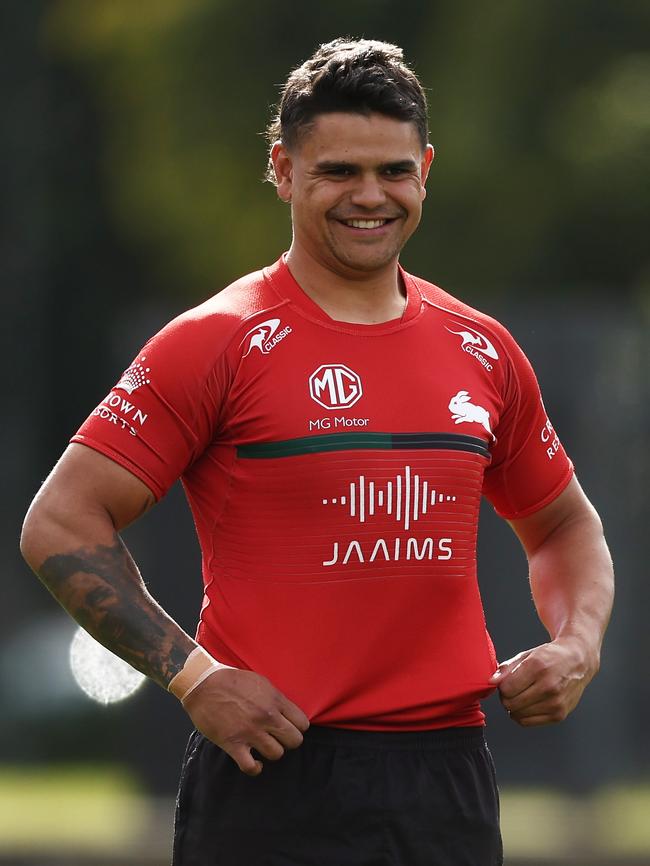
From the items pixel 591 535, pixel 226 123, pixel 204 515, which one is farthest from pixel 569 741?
pixel 226 123

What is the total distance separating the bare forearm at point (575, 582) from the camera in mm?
3789

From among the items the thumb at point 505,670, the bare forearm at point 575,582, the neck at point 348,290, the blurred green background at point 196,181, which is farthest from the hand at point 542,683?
the blurred green background at point 196,181

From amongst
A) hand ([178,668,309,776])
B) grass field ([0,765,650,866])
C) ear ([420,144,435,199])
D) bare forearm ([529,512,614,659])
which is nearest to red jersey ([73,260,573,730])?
hand ([178,668,309,776])

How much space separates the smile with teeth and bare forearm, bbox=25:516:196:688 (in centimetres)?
80

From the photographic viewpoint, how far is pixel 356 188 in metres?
3.65

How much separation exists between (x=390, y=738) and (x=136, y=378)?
0.86 m

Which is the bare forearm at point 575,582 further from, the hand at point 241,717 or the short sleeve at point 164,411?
the short sleeve at point 164,411

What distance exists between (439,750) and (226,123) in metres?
12.9

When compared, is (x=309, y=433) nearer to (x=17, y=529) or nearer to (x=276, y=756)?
(x=276, y=756)

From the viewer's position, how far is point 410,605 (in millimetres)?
3547

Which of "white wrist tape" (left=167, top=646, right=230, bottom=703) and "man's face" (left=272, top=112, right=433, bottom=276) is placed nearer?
"white wrist tape" (left=167, top=646, right=230, bottom=703)

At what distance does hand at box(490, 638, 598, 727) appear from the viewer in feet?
11.7

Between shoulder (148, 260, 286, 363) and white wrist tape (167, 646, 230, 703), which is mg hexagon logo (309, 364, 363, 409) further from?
white wrist tape (167, 646, 230, 703)

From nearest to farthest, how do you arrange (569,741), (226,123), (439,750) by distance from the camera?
(439,750)
(569,741)
(226,123)
